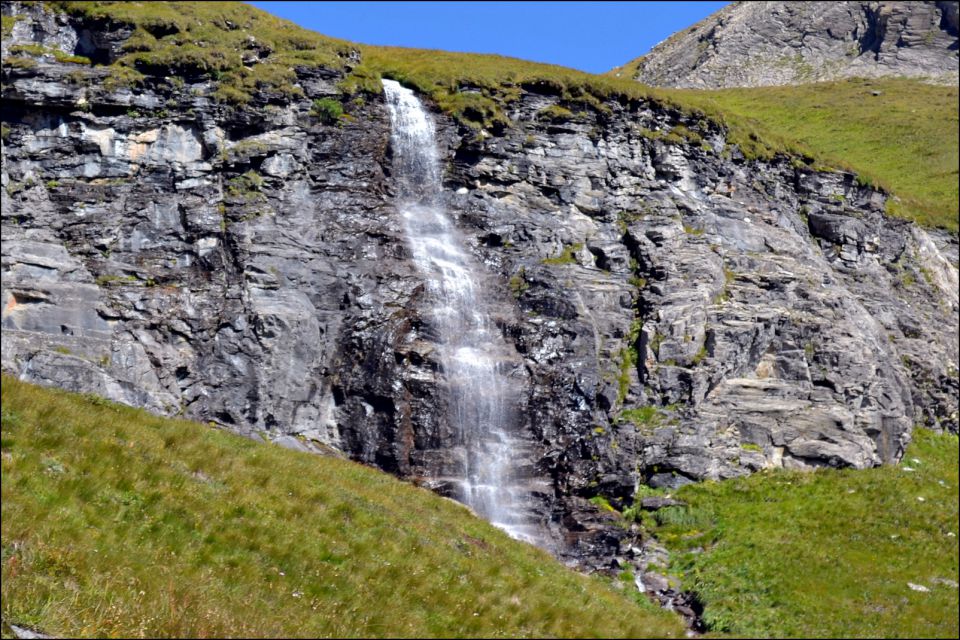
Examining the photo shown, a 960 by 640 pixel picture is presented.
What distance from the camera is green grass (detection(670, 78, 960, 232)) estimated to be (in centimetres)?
6938

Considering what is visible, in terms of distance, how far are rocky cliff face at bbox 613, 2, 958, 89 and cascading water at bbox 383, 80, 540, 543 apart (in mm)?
79817

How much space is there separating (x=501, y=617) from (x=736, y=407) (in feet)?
82.2

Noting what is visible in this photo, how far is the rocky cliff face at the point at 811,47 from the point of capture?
113 meters

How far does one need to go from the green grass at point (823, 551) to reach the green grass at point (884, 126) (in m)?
27.4

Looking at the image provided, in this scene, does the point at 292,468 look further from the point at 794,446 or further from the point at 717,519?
the point at 794,446

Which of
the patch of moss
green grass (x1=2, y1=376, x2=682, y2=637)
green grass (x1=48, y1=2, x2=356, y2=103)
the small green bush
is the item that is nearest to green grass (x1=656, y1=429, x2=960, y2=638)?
green grass (x1=2, y1=376, x2=682, y2=637)

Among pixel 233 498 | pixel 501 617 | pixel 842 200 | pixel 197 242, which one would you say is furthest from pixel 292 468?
pixel 842 200

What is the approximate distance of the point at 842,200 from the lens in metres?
49.7

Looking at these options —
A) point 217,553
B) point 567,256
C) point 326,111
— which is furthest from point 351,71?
point 217,553

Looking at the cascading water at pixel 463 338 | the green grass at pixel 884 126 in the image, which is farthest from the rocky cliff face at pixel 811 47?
the cascading water at pixel 463 338

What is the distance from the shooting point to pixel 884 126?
3324 inches

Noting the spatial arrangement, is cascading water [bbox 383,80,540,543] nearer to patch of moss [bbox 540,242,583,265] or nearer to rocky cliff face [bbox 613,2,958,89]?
patch of moss [bbox 540,242,583,265]

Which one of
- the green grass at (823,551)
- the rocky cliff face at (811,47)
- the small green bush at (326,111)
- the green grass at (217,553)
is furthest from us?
the rocky cliff face at (811,47)

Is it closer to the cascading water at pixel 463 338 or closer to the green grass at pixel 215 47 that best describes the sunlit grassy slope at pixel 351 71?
the green grass at pixel 215 47
